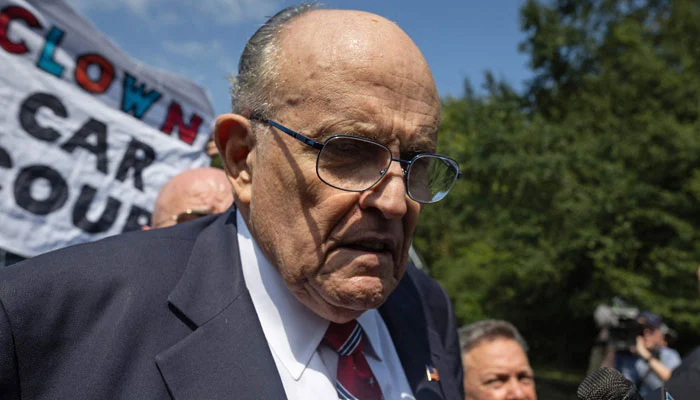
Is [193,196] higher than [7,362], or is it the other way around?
[193,196]

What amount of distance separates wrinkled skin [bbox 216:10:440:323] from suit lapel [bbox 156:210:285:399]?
0.15 metres

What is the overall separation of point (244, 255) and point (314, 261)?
11.7 inches

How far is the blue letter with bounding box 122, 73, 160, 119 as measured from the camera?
4.12m

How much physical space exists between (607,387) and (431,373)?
736 mm

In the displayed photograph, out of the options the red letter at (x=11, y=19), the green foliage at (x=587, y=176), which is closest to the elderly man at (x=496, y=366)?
the red letter at (x=11, y=19)

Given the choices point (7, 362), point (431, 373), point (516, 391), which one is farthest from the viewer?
point (516, 391)

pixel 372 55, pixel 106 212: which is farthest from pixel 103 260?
pixel 106 212

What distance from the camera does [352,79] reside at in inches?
65.6

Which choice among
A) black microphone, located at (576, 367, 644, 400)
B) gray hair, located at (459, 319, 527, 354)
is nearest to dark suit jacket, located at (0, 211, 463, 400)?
black microphone, located at (576, 367, 644, 400)

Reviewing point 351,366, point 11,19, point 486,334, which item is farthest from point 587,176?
point 351,366

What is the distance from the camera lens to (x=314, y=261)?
1.71 metres

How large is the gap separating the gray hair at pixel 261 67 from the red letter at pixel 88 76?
2.29 m

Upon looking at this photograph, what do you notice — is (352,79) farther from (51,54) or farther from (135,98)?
(135,98)

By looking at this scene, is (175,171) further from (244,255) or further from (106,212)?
(244,255)
